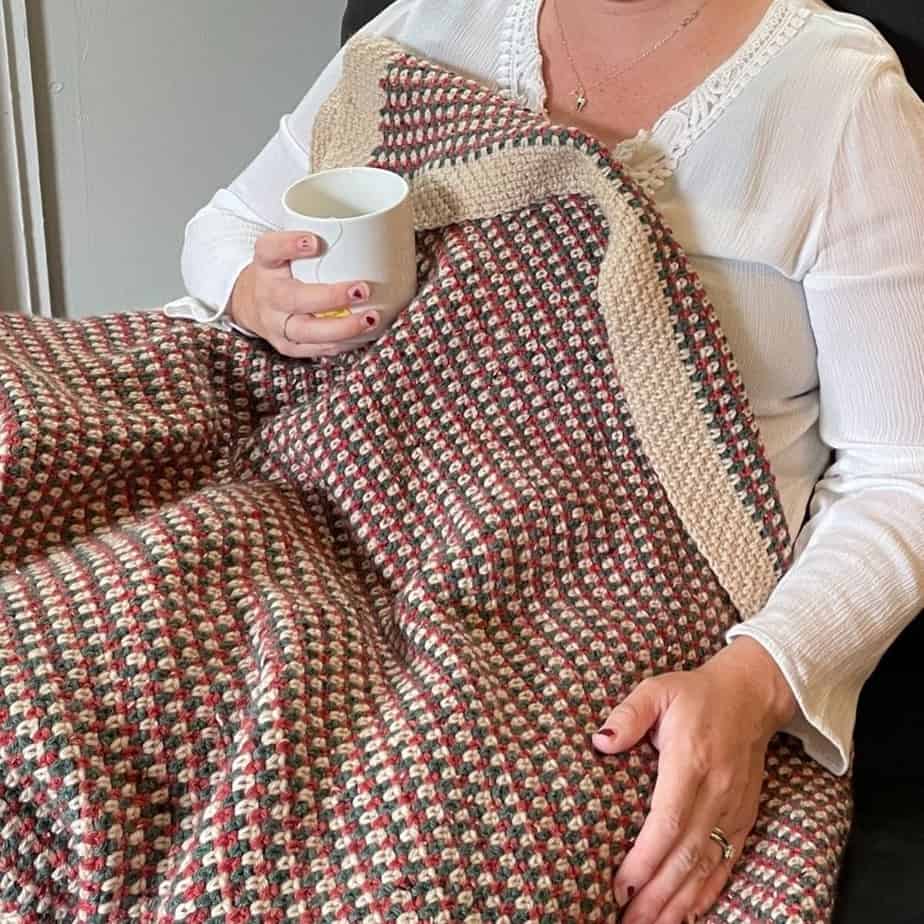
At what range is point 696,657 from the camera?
81 centimetres

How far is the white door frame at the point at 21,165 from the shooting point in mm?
1428

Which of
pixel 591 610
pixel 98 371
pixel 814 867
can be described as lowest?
pixel 814 867

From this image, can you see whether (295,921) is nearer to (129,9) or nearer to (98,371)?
(98,371)

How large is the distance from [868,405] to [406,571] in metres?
0.35

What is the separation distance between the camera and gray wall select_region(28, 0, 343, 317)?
146 cm

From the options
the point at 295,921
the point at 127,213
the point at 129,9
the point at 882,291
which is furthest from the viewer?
the point at 127,213

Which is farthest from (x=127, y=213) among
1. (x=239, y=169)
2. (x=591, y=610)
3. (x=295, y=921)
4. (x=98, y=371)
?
(x=295, y=921)

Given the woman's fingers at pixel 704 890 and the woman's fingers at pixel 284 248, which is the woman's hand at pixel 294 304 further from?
the woman's fingers at pixel 704 890

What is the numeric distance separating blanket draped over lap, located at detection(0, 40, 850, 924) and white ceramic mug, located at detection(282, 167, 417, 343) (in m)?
0.03

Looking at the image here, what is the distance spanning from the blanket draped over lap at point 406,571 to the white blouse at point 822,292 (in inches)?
2.2

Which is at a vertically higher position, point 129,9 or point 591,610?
point 129,9

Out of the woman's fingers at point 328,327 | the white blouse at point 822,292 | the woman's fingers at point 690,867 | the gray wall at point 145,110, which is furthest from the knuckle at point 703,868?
the gray wall at point 145,110

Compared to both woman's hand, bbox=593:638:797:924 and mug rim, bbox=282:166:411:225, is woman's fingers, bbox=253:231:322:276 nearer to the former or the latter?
mug rim, bbox=282:166:411:225

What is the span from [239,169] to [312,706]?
106cm
